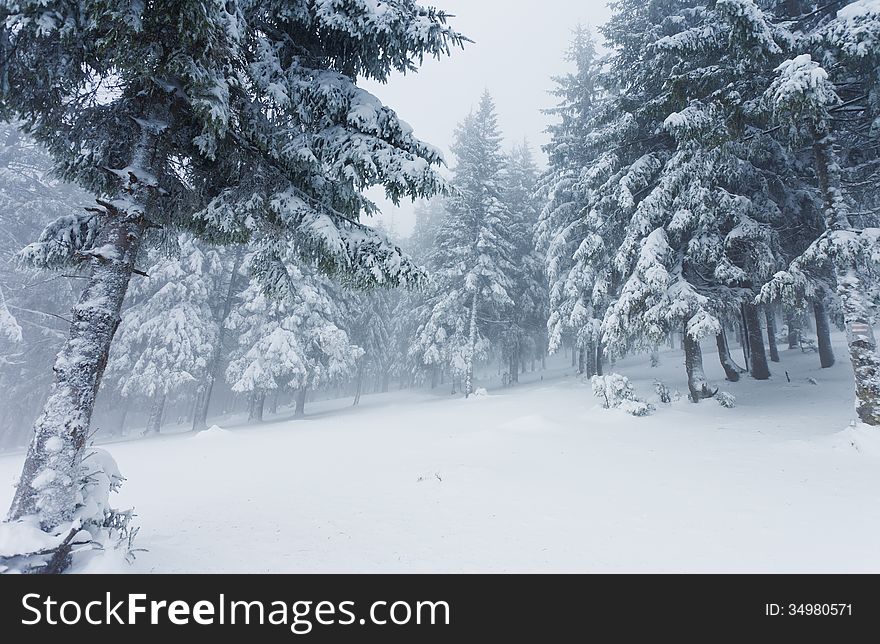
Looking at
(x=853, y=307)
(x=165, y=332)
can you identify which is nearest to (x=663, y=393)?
(x=853, y=307)

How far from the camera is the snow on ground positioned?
4465 millimetres

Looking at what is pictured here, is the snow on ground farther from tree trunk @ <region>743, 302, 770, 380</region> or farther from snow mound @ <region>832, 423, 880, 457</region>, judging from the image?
tree trunk @ <region>743, 302, 770, 380</region>

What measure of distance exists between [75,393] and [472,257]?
21.3m

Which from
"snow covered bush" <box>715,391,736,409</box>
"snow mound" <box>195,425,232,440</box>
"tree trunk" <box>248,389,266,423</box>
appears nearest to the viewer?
"snow covered bush" <box>715,391,736,409</box>

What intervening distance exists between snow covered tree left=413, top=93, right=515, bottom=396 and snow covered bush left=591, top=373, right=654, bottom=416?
399 inches

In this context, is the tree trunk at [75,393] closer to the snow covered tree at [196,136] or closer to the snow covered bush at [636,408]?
the snow covered tree at [196,136]

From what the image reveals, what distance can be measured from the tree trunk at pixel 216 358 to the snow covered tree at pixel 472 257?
11.2 meters

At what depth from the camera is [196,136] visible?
5.52 metres

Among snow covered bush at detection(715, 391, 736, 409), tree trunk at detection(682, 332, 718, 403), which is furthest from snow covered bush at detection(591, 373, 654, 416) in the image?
snow covered bush at detection(715, 391, 736, 409)
